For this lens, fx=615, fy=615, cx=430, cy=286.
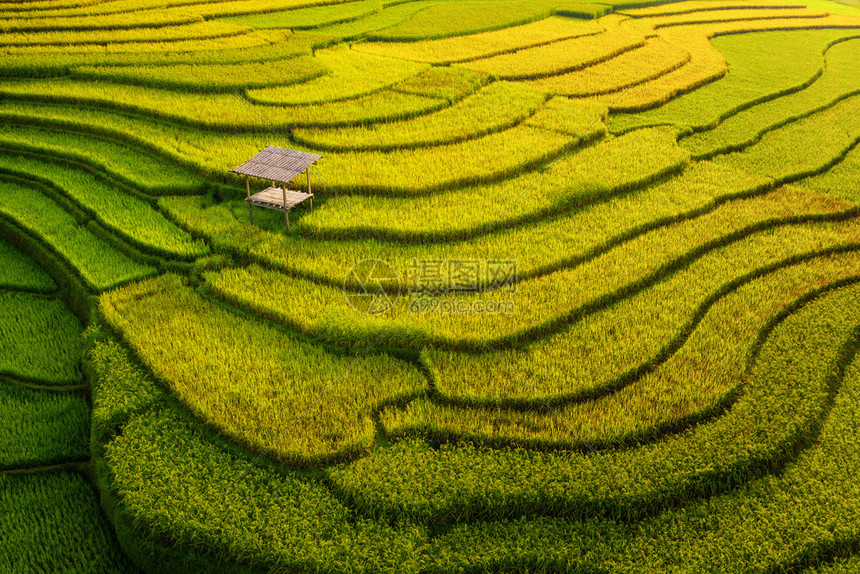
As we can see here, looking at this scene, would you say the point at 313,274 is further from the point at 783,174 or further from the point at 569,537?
the point at 783,174

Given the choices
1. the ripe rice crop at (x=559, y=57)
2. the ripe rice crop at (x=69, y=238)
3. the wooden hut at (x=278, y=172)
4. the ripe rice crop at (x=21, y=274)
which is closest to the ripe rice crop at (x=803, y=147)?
the ripe rice crop at (x=559, y=57)

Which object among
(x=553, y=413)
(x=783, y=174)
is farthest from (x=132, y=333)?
(x=783, y=174)

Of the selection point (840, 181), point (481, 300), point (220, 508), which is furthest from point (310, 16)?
point (220, 508)

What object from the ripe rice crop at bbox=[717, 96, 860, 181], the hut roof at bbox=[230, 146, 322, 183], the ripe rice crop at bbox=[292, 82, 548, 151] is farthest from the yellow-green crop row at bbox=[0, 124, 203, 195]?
the ripe rice crop at bbox=[717, 96, 860, 181]

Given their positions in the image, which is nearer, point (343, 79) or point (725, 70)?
point (343, 79)

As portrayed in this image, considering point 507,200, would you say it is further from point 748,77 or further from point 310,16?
point 310,16
